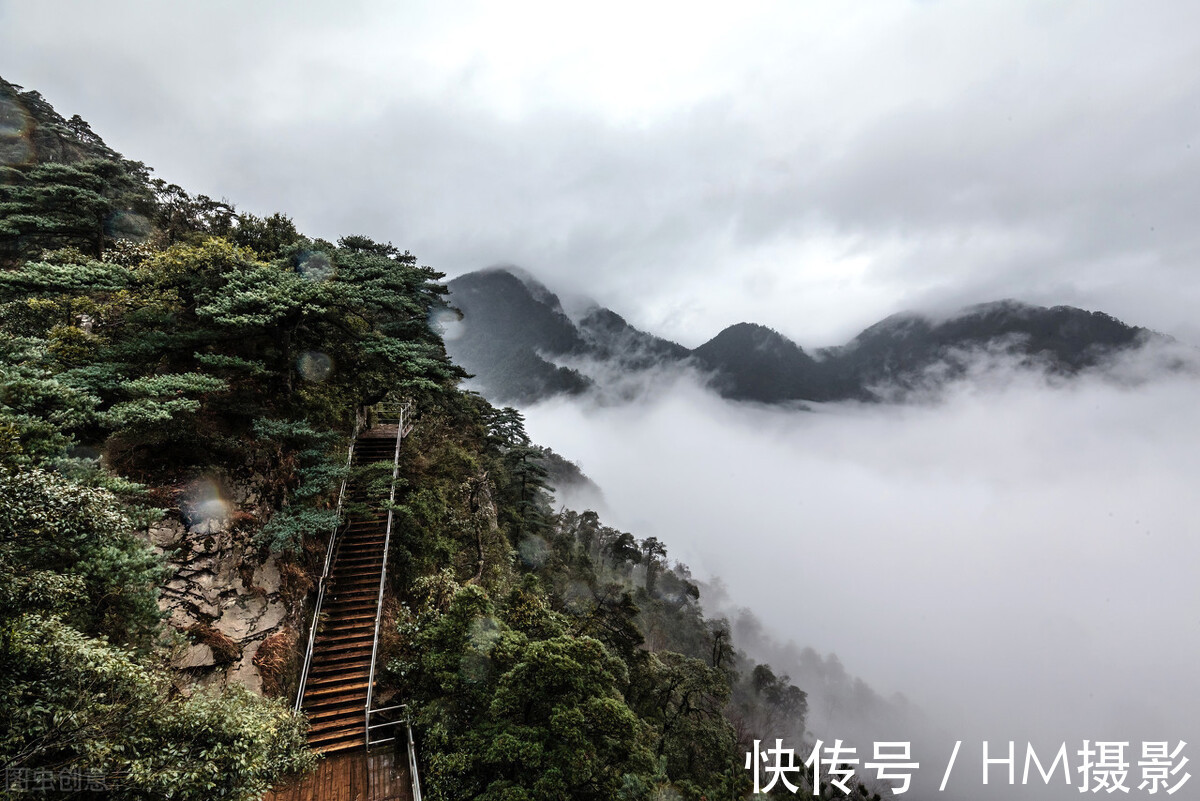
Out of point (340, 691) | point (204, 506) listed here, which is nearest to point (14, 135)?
point (204, 506)

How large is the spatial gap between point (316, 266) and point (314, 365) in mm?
3882

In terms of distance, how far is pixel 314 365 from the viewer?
1470 cm

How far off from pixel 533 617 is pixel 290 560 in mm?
6557

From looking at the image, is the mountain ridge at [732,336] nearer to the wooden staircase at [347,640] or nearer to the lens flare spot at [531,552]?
the lens flare spot at [531,552]

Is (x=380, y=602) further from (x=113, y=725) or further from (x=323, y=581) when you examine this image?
(x=113, y=725)

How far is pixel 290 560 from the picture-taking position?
37.6ft

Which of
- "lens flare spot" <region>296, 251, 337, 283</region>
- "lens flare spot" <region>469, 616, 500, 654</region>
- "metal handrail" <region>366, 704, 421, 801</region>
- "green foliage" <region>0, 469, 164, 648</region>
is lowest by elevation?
"metal handrail" <region>366, 704, 421, 801</region>

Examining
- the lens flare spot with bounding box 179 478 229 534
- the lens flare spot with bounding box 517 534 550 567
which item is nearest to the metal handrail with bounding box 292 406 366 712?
the lens flare spot with bounding box 179 478 229 534

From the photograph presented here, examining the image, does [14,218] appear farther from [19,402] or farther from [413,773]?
[413,773]

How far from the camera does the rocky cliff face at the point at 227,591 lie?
30.0 feet

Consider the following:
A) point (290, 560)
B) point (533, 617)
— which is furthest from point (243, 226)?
point (533, 617)

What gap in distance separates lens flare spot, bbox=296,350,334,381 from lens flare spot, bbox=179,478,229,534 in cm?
483

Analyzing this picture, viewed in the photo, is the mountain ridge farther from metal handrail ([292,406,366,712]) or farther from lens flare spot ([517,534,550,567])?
metal handrail ([292,406,366,712])

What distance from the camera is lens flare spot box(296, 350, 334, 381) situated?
47.1ft
